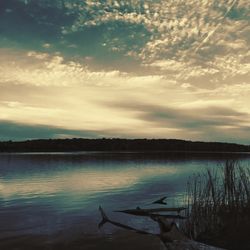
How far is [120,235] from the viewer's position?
1593cm

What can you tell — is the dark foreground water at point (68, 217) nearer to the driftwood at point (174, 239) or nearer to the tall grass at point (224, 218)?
the driftwood at point (174, 239)

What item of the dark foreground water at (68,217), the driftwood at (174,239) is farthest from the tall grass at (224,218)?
the dark foreground water at (68,217)

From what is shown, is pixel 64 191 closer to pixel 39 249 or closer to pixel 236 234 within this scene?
pixel 39 249

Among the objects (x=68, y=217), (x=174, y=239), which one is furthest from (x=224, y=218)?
(x=68, y=217)

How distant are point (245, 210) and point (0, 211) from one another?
1382cm

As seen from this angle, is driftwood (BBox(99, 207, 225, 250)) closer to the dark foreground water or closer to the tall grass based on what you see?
the dark foreground water

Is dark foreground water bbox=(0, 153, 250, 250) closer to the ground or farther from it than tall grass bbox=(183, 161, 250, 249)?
closer to the ground

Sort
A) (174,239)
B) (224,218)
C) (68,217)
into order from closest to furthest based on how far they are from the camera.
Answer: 1. (174,239)
2. (224,218)
3. (68,217)

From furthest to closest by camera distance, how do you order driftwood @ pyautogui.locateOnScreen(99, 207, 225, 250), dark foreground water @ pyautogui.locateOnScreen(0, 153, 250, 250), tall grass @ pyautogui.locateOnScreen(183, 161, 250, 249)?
dark foreground water @ pyautogui.locateOnScreen(0, 153, 250, 250), tall grass @ pyautogui.locateOnScreen(183, 161, 250, 249), driftwood @ pyautogui.locateOnScreen(99, 207, 225, 250)

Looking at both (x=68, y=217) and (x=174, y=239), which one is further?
(x=68, y=217)

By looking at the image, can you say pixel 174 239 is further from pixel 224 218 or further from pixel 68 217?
pixel 68 217

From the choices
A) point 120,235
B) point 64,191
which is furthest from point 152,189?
point 120,235

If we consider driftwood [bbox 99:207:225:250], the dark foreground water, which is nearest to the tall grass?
driftwood [bbox 99:207:225:250]

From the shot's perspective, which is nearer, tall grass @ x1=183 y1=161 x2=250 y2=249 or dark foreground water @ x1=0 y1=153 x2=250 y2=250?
tall grass @ x1=183 y1=161 x2=250 y2=249
